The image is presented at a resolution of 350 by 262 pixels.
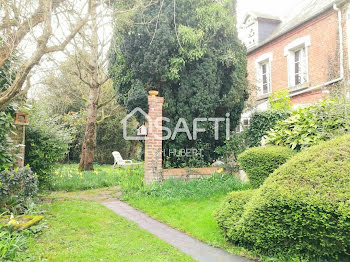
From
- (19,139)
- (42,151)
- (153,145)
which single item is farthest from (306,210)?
(42,151)

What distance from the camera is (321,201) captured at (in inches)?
115

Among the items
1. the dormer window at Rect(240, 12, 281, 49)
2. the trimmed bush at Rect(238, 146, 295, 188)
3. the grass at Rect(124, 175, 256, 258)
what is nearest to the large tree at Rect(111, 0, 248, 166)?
the grass at Rect(124, 175, 256, 258)

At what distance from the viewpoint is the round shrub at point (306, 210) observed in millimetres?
2883

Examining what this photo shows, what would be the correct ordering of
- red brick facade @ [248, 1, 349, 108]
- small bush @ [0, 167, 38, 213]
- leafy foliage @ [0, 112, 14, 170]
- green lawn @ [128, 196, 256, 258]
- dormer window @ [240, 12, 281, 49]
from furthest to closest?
dormer window @ [240, 12, 281, 49]
red brick facade @ [248, 1, 349, 108]
leafy foliage @ [0, 112, 14, 170]
small bush @ [0, 167, 38, 213]
green lawn @ [128, 196, 256, 258]

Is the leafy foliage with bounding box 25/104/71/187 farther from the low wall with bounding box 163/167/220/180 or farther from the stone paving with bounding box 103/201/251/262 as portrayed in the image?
the low wall with bounding box 163/167/220/180

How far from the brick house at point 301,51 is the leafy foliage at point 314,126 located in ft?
12.4

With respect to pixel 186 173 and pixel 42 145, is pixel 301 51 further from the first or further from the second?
pixel 42 145

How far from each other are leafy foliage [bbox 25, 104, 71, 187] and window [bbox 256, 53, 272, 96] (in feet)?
33.3

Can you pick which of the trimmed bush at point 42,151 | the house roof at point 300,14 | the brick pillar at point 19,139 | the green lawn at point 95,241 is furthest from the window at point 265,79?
the brick pillar at point 19,139

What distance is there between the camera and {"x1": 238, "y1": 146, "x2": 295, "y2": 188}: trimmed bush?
484 centimetres

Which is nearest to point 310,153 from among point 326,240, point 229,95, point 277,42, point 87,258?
point 326,240

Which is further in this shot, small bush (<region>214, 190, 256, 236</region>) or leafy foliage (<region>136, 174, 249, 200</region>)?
leafy foliage (<region>136, 174, 249, 200</region>)

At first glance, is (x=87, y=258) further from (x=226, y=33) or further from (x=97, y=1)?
(x=226, y=33)

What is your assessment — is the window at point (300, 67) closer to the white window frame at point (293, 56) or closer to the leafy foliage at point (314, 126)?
the white window frame at point (293, 56)
